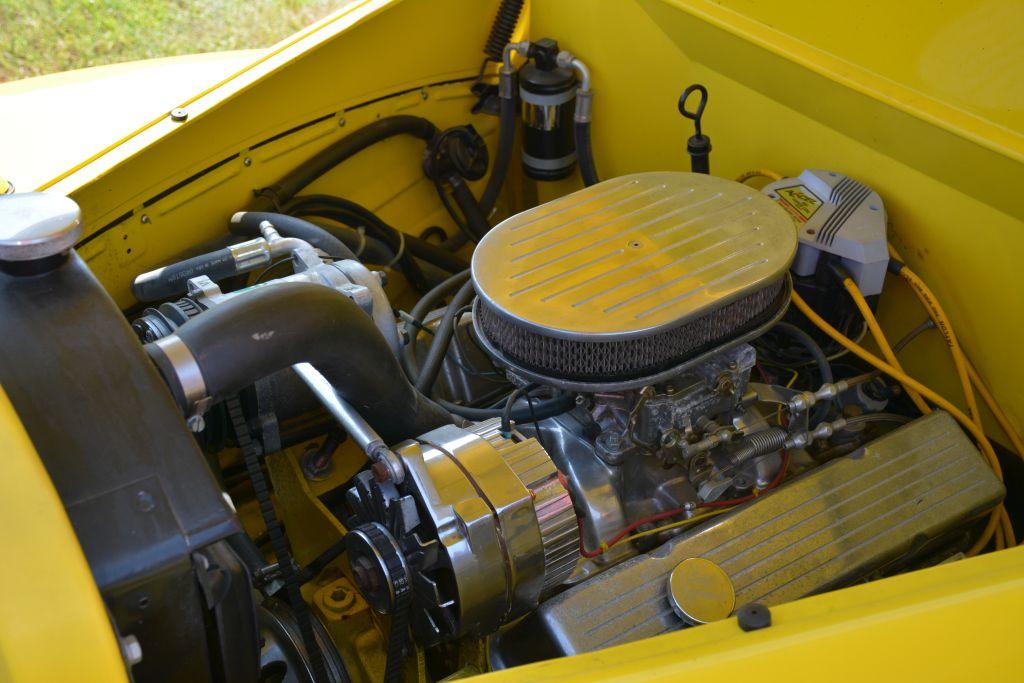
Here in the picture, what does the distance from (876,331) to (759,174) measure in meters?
0.35

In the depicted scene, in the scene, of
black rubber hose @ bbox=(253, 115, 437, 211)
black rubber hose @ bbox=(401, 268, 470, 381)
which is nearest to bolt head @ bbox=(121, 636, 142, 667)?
black rubber hose @ bbox=(401, 268, 470, 381)

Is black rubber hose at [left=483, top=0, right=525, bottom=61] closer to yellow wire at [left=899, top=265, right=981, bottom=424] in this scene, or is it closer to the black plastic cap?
yellow wire at [left=899, top=265, right=981, bottom=424]

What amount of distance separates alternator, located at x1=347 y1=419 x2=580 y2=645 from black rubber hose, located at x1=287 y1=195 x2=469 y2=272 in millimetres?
724

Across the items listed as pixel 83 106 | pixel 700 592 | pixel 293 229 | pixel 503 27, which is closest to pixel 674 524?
pixel 700 592

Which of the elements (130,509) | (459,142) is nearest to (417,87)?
(459,142)

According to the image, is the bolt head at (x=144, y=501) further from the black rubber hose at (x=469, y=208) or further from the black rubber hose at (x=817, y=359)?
the black rubber hose at (x=469, y=208)

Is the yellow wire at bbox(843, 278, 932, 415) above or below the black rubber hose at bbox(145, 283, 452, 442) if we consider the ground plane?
below

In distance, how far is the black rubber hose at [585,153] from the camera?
5.97 feet

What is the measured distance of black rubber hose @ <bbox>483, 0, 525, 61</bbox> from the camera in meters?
1.90

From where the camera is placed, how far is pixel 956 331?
1.42 m

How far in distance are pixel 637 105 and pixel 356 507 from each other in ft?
3.30

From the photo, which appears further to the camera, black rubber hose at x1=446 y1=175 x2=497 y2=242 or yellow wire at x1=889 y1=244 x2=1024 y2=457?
black rubber hose at x1=446 y1=175 x2=497 y2=242

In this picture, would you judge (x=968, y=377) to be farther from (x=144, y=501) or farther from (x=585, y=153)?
(x=144, y=501)

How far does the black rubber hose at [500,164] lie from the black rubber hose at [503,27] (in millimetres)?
122
